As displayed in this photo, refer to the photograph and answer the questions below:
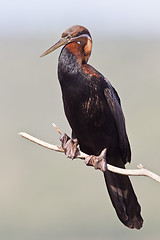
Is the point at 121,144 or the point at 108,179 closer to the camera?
the point at 121,144

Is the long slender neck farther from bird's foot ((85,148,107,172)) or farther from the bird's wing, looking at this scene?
bird's foot ((85,148,107,172))

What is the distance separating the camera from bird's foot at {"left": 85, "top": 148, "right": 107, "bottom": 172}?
16.0 feet

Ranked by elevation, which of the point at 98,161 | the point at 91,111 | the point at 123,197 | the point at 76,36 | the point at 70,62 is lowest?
the point at 123,197

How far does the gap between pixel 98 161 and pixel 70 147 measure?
273 mm

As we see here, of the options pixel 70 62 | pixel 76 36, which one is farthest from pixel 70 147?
pixel 76 36

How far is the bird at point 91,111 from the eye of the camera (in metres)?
4.65

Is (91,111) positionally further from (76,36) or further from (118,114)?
(76,36)

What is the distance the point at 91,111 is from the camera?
4.82m

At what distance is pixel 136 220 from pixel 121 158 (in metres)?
0.61

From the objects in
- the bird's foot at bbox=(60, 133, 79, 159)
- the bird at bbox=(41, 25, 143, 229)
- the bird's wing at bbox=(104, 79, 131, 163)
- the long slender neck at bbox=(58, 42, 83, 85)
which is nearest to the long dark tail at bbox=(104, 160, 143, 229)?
the bird at bbox=(41, 25, 143, 229)

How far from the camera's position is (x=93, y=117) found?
4.85 metres

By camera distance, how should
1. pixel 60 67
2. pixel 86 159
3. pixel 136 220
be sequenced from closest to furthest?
pixel 60 67 < pixel 86 159 < pixel 136 220

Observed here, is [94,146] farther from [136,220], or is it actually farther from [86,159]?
[136,220]

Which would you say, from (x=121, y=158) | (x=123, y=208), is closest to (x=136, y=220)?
(x=123, y=208)
